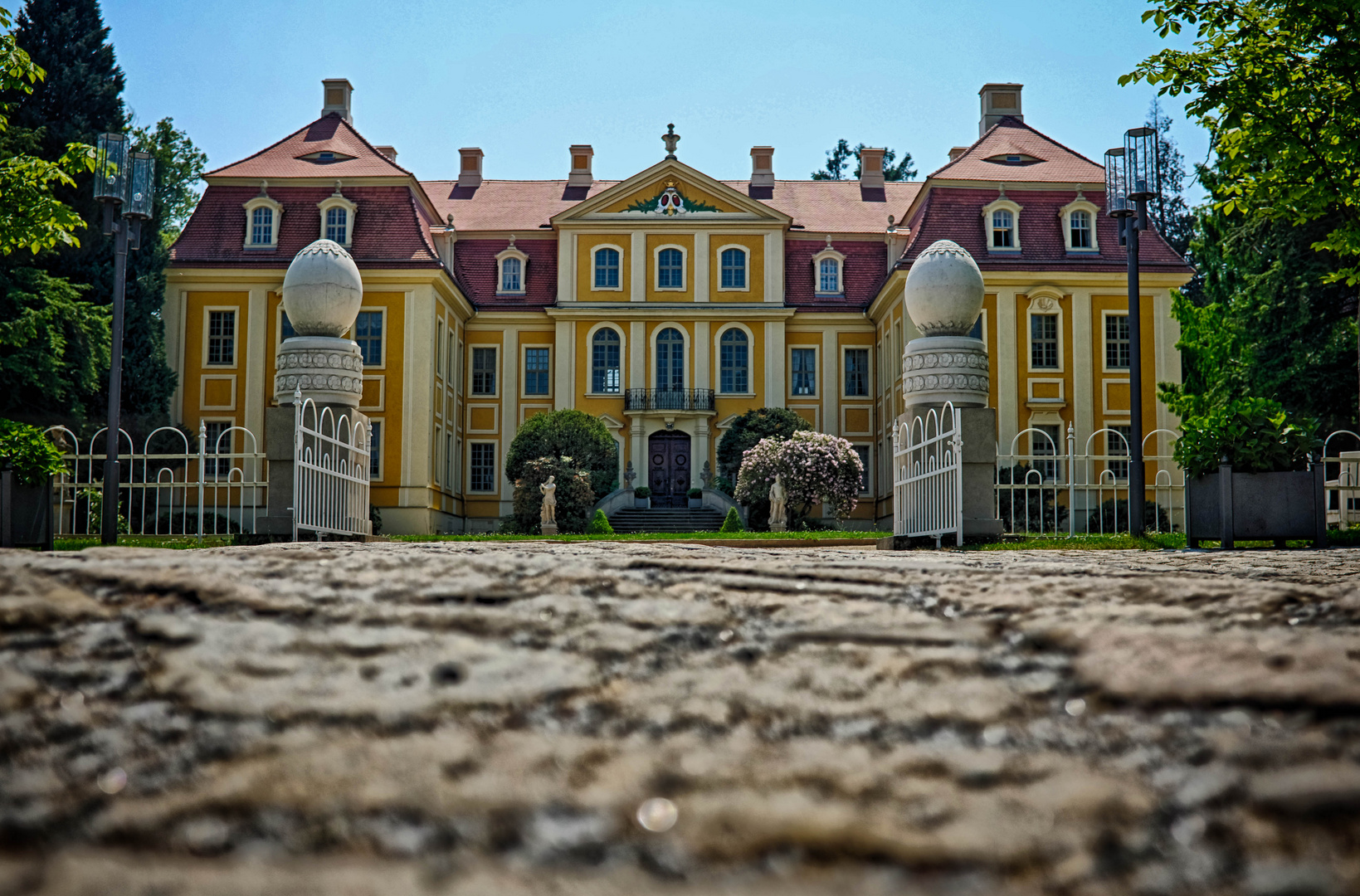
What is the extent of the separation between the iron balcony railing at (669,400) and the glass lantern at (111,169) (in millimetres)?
22455

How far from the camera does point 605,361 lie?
118 ft

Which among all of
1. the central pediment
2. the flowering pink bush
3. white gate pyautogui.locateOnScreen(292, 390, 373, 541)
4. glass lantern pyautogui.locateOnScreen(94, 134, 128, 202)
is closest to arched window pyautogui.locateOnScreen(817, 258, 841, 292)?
the central pediment

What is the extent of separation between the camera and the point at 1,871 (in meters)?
1.28

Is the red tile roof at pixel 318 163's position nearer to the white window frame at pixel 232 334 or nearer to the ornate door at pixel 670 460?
the white window frame at pixel 232 334

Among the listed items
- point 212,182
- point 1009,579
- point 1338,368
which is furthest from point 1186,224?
point 1009,579

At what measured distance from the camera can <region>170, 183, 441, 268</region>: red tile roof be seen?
3284cm

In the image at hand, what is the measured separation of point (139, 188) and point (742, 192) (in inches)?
1028

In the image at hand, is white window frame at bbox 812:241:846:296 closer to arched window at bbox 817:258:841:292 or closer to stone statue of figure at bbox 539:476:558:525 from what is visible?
arched window at bbox 817:258:841:292

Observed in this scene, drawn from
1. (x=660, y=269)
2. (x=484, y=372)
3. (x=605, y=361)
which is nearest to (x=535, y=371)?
(x=484, y=372)

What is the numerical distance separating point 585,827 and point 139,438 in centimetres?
3115

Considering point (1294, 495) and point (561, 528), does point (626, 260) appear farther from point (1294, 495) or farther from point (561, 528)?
point (1294, 495)

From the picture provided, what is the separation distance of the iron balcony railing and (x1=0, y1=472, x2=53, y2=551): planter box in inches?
1007

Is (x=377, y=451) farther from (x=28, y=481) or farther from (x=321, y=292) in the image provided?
(x=28, y=481)

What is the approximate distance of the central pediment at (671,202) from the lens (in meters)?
35.8
